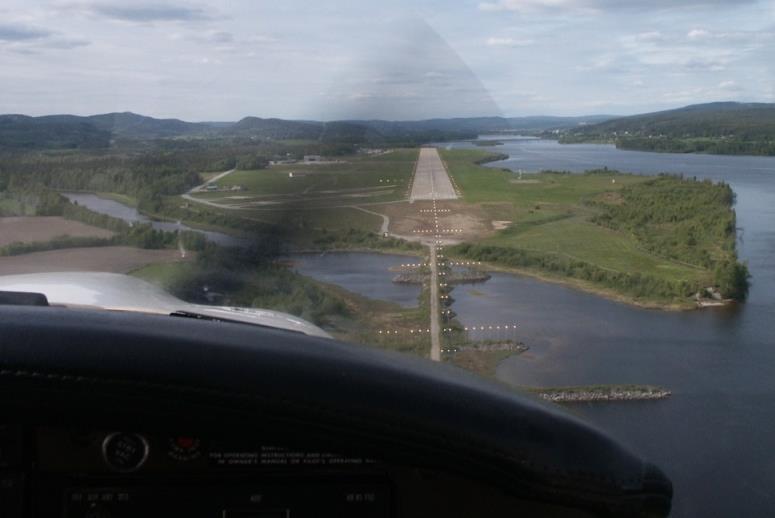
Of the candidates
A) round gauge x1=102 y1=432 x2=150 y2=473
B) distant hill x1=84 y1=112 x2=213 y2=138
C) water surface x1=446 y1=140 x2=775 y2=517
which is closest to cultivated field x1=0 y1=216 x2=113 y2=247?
distant hill x1=84 y1=112 x2=213 y2=138

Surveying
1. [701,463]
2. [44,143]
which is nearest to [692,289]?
[701,463]

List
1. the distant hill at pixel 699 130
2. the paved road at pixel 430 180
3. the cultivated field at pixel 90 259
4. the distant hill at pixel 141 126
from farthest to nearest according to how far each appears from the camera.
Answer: the distant hill at pixel 699 130
the paved road at pixel 430 180
the distant hill at pixel 141 126
the cultivated field at pixel 90 259

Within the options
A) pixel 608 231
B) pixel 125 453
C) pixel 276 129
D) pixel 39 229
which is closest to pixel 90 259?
pixel 39 229

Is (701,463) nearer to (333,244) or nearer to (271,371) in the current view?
(333,244)

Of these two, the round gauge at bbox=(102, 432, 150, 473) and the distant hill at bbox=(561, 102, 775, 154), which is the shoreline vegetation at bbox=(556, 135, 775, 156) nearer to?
the distant hill at bbox=(561, 102, 775, 154)

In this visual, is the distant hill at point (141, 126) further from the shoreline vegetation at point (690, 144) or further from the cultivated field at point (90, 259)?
the shoreline vegetation at point (690, 144)

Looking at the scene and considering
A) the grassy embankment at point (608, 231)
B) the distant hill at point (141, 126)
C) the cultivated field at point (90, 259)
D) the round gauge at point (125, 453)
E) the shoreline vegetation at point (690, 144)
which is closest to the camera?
the round gauge at point (125, 453)

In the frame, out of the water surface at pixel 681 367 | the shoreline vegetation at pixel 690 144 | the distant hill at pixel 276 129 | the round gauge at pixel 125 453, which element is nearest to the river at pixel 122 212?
the distant hill at pixel 276 129

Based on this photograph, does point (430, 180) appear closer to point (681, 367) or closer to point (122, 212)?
point (681, 367)
